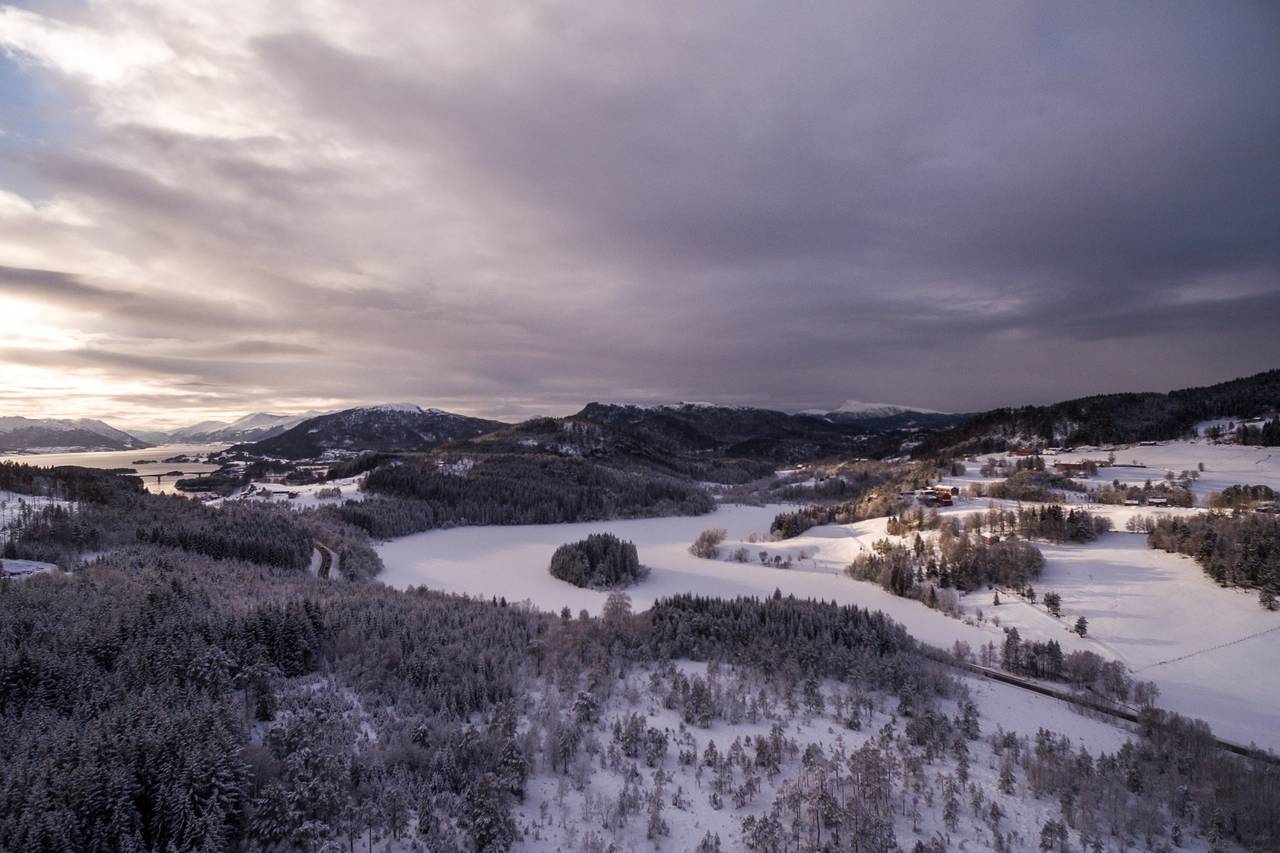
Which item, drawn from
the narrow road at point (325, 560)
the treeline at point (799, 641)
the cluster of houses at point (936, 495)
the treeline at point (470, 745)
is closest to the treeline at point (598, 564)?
the treeline at point (799, 641)

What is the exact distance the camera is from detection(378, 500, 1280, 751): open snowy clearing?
19.5 meters

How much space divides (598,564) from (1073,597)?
3035 centimetres

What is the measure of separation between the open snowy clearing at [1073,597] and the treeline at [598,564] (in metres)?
1.32

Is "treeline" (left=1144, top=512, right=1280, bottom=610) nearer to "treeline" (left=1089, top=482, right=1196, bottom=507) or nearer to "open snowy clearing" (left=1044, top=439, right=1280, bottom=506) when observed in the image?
"treeline" (left=1089, top=482, right=1196, bottom=507)

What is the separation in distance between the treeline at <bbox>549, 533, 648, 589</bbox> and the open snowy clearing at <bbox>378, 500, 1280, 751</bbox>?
4.32ft

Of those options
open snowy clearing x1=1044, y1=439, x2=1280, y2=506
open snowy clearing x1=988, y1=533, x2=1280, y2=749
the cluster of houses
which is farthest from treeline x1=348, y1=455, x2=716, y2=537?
open snowy clearing x1=988, y1=533, x2=1280, y2=749

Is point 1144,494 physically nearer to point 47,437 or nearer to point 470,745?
point 470,745

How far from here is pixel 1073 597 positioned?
92.1 feet

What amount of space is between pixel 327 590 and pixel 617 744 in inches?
778

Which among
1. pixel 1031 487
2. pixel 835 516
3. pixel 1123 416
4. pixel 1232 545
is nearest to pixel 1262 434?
pixel 1031 487

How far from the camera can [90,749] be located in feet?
26.8

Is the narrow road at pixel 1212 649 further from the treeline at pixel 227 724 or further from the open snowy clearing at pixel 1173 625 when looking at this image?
the treeline at pixel 227 724

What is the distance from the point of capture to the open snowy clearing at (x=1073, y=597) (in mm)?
19516

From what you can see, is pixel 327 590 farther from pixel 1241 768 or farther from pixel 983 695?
pixel 1241 768
